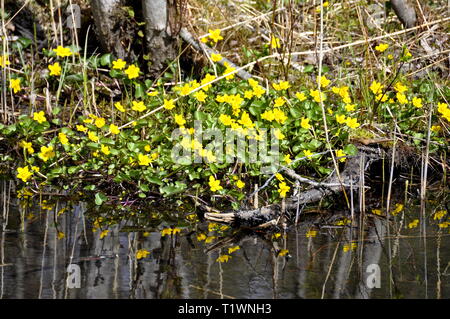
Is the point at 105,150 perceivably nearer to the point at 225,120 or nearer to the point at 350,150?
the point at 225,120

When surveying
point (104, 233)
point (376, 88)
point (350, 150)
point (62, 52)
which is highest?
point (62, 52)

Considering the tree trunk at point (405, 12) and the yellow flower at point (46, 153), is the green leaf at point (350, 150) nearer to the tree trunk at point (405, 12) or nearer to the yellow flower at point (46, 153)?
the yellow flower at point (46, 153)

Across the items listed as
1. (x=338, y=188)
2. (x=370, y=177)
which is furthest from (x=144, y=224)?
(x=370, y=177)

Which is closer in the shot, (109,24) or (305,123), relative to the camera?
(305,123)

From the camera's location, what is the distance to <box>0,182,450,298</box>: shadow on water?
9.50 feet

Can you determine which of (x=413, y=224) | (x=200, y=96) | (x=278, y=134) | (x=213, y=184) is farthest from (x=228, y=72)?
(x=413, y=224)

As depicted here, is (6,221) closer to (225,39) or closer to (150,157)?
(150,157)

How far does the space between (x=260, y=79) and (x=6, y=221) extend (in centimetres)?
218

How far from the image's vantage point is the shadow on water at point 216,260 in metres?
2.89

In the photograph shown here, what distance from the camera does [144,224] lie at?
3725 millimetres

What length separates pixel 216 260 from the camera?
3.22 m

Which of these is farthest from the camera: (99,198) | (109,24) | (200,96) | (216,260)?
(109,24)

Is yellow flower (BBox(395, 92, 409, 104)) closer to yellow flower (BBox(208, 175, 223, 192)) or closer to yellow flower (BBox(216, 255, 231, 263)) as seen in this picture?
yellow flower (BBox(208, 175, 223, 192))

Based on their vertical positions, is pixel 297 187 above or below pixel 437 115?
below
